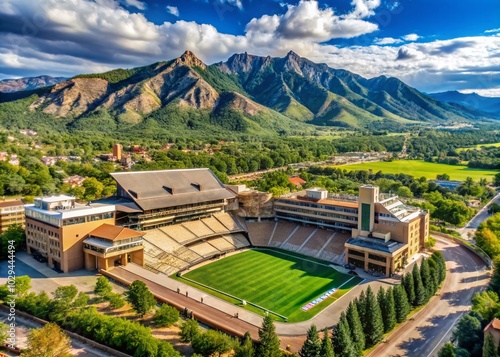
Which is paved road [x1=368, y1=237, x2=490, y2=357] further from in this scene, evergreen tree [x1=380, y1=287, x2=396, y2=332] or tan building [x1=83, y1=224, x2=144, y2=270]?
tan building [x1=83, y1=224, x2=144, y2=270]

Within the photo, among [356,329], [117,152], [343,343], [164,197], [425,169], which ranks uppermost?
[117,152]

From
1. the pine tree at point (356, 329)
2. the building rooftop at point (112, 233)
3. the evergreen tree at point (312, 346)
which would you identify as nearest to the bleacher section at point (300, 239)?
the pine tree at point (356, 329)

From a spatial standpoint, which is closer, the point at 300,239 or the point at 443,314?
the point at 443,314

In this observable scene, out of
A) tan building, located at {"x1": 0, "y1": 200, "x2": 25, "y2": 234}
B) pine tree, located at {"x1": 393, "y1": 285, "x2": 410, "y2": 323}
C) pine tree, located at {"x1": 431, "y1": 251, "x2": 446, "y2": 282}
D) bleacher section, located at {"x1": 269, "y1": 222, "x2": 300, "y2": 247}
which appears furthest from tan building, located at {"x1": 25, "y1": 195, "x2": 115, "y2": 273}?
pine tree, located at {"x1": 431, "y1": 251, "x2": 446, "y2": 282}

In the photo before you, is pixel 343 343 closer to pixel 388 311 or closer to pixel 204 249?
pixel 388 311

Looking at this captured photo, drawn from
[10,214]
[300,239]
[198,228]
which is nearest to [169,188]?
[198,228]

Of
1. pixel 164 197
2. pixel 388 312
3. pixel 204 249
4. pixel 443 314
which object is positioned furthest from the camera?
pixel 164 197

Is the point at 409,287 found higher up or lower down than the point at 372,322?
higher up

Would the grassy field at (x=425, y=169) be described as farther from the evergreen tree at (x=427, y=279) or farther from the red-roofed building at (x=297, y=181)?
the evergreen tree at (x=427, y=279)
